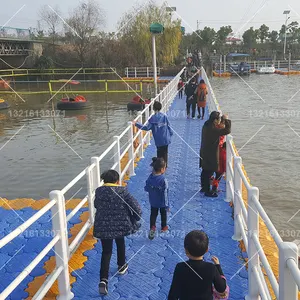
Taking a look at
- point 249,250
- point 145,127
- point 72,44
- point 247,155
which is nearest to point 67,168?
point 145,127

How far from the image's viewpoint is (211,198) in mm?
6785

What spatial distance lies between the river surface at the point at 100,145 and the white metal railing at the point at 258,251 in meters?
2.68

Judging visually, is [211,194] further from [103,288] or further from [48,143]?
[48,143]

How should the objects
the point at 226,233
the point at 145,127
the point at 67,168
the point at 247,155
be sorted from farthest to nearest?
the point at 247,155 < the point at 67,168 < the point at 145,127 < the point at 226,233

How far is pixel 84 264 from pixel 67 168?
7.20 m

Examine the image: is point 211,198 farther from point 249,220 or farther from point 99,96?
point 99,96

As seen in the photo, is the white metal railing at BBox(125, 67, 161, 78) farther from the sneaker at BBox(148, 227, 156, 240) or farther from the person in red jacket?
the sneaker at BBox(148, 227, 156, 240)

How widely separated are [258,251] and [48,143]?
1275 centimetres

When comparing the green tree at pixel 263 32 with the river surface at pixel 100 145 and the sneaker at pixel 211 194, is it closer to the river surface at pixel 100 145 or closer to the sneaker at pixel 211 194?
the river surface at pixel 100 145

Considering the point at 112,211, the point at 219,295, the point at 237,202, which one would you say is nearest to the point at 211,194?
the point at 237,202

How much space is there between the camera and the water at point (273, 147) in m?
8.93

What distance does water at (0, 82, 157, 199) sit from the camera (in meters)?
10.5

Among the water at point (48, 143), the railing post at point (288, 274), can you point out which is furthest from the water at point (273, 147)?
the railing post at point (288, 274)

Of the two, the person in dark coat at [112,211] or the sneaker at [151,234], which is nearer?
the person in dark coat at [112,211]
